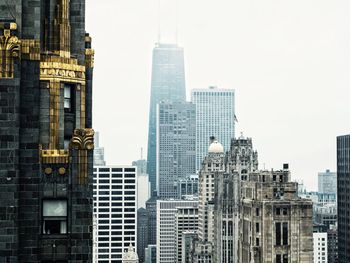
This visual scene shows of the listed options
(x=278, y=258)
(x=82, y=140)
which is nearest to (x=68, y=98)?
(x=82, y=140)

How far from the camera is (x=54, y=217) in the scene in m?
42.1

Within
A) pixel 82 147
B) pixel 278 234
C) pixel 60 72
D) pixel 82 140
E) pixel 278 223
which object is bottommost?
pixel 278 234

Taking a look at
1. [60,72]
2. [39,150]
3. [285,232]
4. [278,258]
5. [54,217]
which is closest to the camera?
[39,150]

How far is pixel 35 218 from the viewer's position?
41.3m

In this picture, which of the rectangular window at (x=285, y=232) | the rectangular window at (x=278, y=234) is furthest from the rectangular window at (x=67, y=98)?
the rectangular window at (x=278, y=234)

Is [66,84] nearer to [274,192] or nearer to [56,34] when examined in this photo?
[56,34]

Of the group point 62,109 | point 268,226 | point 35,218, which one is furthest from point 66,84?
point 268,226

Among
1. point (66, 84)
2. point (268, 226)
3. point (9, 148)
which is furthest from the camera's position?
point (268, 226)

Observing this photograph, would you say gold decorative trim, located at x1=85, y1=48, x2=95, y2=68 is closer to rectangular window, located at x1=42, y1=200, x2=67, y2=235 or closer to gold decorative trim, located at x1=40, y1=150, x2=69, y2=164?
gold decorative trim, located at x1=40, y1=150, x2=69, y2=164

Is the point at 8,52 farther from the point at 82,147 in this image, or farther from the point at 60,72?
the point at 82,147

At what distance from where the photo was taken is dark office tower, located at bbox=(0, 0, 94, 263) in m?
40.9

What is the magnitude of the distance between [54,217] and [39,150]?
3871 mm

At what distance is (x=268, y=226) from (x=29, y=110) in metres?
82.4

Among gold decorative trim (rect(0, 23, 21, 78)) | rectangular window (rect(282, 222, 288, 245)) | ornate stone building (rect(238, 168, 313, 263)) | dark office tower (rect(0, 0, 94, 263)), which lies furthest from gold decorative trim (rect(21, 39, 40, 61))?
rectangular window (rect(282, 222, 288, 245))
